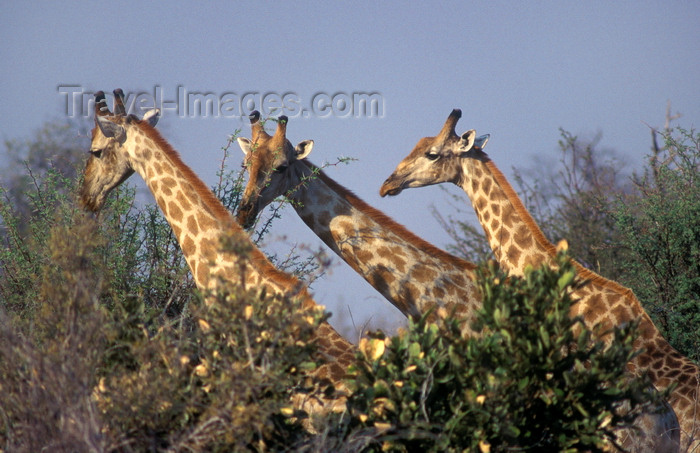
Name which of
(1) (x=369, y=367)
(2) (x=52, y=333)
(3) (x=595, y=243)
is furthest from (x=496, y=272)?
(3) (x=595, y=243)

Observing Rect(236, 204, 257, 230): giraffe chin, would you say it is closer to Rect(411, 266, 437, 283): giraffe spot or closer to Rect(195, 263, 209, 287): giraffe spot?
Rect(195, 263, 209, 287): giraffe spot

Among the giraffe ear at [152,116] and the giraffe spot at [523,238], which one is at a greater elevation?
the giraffe ear at [152,116]

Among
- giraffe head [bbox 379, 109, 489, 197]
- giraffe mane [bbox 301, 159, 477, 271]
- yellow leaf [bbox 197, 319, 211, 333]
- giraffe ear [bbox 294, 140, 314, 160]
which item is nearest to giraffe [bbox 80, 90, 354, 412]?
yellow leaf [bbox 197, 319, 211, 333]

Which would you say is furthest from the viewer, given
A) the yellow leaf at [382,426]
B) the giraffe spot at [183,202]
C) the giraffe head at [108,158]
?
the giraffe head at [108,158]

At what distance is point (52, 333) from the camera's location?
4.02 metres

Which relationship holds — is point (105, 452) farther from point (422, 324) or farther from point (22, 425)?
point (422, 324)

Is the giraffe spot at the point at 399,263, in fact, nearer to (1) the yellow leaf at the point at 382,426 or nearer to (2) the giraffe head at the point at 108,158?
(2) the giraffe head at the point at 108,158

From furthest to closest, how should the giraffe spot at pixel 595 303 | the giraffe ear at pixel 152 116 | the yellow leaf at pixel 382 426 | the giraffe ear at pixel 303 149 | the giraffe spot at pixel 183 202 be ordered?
1. the giraffe ear at pixel 303 149
2. the giraffe ear at pixel 152 116
3. the giraffe spot at pixel 595 303
4. the giraffe spot at pixel 183 202
5. the yellow leaf at pixel 382 426

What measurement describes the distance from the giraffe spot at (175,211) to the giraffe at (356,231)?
3.36ft

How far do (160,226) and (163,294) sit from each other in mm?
656

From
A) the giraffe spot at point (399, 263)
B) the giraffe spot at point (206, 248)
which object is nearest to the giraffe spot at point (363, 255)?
the giraffe spot at point (399, 263)

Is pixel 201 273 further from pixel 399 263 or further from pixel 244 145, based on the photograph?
pixel 244 145

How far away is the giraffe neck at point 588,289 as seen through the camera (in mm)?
6012

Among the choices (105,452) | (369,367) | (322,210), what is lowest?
(105,452)
